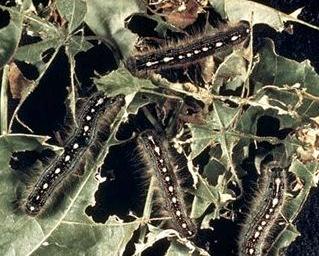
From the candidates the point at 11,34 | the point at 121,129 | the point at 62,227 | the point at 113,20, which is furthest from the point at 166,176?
the point at 11,34

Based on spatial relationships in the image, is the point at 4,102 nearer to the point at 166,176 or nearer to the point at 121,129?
the point at 121,129

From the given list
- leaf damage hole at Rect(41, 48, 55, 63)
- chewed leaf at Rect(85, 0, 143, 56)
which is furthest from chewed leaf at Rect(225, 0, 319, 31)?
leaf damage hole at Rect(41, 48, 55, 63)

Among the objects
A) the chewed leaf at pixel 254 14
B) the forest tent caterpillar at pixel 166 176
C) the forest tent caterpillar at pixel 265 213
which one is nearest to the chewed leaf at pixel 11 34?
the forest tent caterpillar at pixel 166 176

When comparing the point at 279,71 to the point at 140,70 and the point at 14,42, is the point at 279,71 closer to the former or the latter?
the point at 140,70

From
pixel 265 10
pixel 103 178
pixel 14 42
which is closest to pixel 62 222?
pixel 103 178

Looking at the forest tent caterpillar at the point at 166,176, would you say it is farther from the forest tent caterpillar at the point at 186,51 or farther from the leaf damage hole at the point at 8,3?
the leaf damage hole at the point at 8,3

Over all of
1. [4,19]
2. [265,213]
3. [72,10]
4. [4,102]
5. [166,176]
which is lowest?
[265,213]
